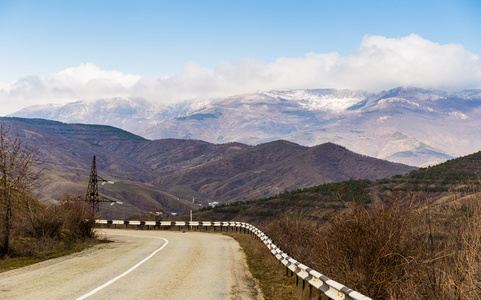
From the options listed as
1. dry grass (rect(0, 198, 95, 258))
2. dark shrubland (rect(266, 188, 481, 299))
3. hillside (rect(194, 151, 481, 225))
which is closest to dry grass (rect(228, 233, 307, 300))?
dark shrubland (rect(266, 188, 481, 299))

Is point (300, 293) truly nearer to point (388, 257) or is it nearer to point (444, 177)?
point (388, 257)

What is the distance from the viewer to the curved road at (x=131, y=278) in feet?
34.6

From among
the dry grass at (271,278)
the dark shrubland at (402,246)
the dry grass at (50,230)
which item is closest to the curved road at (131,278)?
the dry grass at (271,278)

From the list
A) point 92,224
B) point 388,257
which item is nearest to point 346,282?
point 388,257

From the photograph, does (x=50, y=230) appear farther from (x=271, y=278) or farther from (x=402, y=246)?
→ (x=402, y=246)

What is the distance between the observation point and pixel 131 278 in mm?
12797

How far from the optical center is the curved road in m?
10.5

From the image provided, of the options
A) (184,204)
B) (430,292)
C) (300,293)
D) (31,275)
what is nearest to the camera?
(430,292)

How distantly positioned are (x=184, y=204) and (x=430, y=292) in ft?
561

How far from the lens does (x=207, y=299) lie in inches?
410

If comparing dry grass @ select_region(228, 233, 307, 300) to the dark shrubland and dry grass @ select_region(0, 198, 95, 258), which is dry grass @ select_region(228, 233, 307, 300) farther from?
dry grass @ select_region(0, 198, 95, 258)

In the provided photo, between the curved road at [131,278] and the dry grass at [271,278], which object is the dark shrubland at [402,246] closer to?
the dry grass at [271,278]

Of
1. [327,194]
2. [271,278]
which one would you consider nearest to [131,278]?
[271,278]

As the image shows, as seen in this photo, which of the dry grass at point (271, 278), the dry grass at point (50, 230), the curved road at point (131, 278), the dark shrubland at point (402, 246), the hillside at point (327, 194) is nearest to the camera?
the dark shrubland at point (402, 246)
